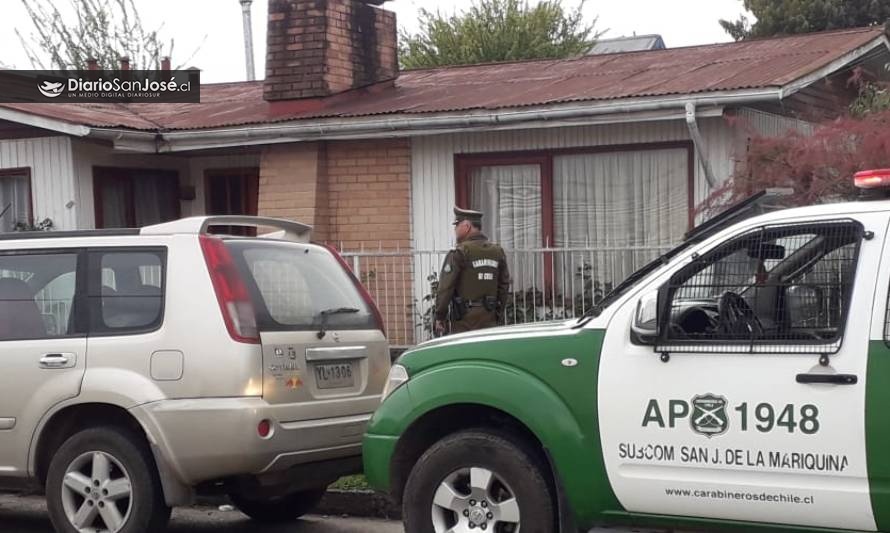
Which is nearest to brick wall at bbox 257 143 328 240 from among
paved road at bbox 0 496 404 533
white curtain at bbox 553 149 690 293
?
white curtain at bbox 553 149 690 293

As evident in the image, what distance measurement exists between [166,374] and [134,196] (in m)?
8.50

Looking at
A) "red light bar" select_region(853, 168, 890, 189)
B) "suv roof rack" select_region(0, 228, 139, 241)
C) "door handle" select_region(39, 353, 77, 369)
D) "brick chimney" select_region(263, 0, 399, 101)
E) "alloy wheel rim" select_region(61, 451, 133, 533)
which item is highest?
"brick chimney" select_region(263, 0, 399, 101)

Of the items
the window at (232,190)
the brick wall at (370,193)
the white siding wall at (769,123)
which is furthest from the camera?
the window at (232,190)

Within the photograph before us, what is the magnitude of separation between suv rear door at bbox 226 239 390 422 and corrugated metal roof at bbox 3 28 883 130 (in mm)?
4243

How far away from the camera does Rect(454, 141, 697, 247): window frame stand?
37.2 feet

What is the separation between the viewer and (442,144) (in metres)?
12.3

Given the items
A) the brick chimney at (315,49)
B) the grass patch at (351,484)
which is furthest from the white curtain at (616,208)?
the grass patch at (351,484)

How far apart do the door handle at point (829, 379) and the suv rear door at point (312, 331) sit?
279 centimetres

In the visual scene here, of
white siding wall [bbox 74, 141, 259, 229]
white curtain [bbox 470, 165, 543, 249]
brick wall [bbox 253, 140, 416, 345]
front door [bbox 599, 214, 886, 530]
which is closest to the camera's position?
front door [bbox 599, 214, 886, 530]

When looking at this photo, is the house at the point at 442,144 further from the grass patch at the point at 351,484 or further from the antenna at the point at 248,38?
the antenna at the point at 248,38

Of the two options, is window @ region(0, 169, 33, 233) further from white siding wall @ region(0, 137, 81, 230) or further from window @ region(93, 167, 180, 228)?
window @ region(93, 167, 180, 228)

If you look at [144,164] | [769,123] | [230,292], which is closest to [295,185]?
[144,164]

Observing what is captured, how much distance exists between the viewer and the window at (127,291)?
6551 millimetres

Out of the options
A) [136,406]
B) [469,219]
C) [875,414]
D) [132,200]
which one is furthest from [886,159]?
[132,200]
